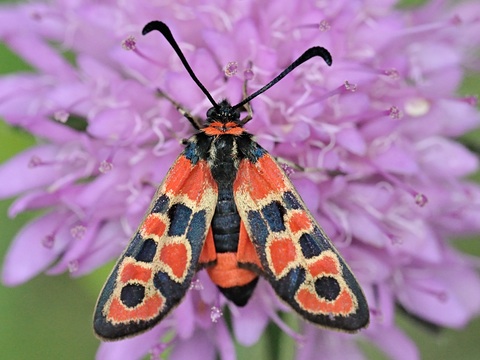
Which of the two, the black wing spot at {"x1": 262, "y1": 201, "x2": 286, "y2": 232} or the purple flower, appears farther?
the purple flower

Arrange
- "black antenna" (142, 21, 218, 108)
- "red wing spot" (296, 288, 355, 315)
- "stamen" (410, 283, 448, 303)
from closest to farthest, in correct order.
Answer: "red wing spot" (296, 288, 355, 315) → "black antenna" (142, 21, 218, 108) → "stamen" (410, 283, 448, 303)

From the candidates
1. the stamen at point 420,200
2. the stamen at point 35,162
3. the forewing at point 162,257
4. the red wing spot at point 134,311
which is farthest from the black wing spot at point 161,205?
the stamen at point 420,200

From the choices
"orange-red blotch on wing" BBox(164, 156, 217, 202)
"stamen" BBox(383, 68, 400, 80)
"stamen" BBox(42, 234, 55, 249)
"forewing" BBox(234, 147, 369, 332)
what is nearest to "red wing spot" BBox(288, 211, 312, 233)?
"forewing" BBox(234, 147, 369, 332)

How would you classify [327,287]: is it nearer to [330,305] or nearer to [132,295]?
[330,305]

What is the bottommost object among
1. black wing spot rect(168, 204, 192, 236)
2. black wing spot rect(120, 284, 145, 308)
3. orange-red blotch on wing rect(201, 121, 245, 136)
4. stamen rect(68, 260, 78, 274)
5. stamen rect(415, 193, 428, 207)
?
black wing spot rect(120, 284, 145, 308)

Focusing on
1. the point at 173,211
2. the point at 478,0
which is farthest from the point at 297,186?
the point at 478,0

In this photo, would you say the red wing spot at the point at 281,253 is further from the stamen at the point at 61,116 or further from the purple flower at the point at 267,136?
the stamen at the point at 61,116

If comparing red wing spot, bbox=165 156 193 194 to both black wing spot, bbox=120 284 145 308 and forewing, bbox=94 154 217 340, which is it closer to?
forewing, bbox=94 154 217 340

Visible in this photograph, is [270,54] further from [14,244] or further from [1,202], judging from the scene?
[1,202]
